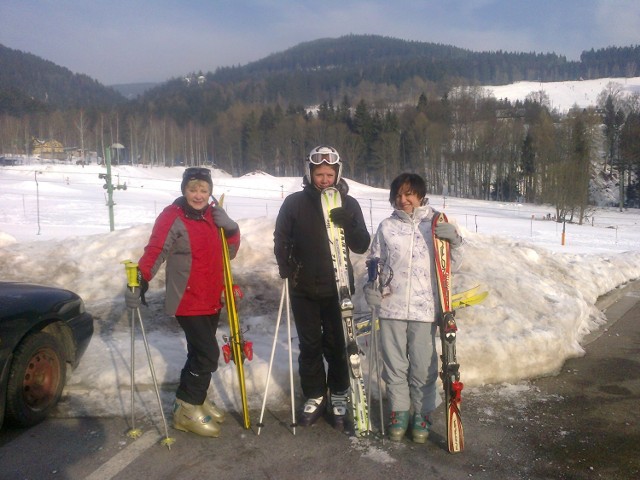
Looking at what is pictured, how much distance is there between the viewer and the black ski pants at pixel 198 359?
428 cm

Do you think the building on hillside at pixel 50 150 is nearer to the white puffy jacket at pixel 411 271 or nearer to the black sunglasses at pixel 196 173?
the black sunglasses at pixel 196 173

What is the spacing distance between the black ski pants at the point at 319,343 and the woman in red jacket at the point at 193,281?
693 mm

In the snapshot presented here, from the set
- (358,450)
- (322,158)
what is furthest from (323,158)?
(358,450)

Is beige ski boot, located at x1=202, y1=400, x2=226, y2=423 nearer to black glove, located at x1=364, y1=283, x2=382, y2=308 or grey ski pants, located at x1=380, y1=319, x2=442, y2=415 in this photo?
grey ski pants, located at x1=380, y1=319, x2=442, y2=415

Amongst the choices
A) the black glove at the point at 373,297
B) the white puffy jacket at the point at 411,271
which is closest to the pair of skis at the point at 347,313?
the black glove at the point at 373,297

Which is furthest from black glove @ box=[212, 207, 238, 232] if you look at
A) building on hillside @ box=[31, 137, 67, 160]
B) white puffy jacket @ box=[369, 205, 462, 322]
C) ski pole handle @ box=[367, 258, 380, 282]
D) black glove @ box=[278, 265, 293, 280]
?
building on hillside @ box=[31, 137, 67, 160]

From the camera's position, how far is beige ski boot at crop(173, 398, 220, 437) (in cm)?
421

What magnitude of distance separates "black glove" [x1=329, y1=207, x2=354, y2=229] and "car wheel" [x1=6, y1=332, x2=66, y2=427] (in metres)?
2.54

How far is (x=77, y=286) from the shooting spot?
8070 mm

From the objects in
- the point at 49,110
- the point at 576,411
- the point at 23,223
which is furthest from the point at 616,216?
the point at 49,110

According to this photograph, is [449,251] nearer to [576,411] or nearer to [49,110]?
[576,411]

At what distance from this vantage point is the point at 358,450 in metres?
4.04

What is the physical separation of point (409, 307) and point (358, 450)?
3.63 feet

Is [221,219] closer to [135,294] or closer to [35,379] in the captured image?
[135,294]
